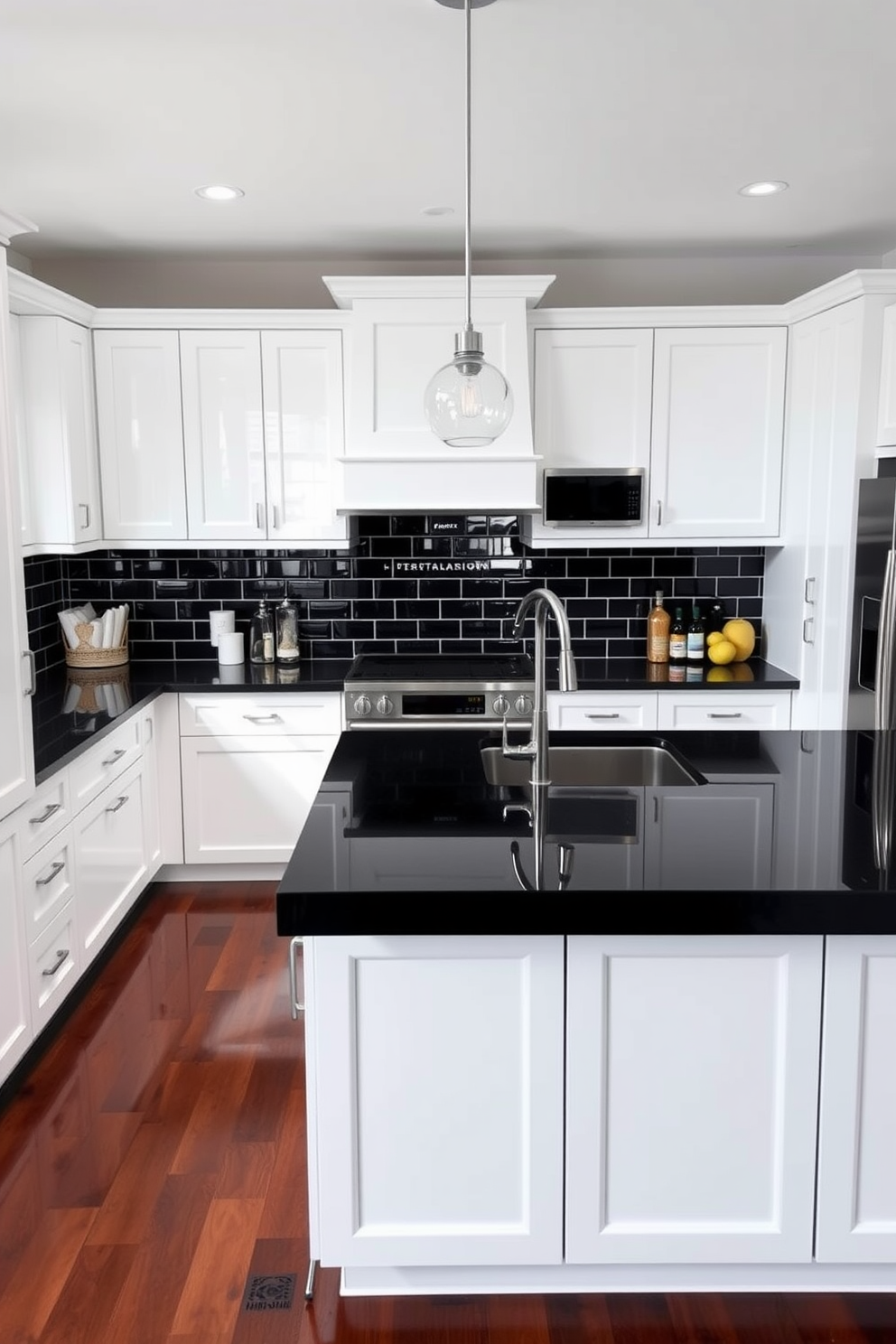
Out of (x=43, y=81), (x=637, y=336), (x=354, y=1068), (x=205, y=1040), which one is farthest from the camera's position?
(x=637, y=336)

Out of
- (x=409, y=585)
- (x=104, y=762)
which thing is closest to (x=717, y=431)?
(x=409, y=585)

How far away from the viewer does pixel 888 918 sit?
5.85ft

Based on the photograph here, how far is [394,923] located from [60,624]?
10.7ft

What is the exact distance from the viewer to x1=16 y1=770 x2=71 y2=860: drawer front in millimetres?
2908

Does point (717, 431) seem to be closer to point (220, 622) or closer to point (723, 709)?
point (723, 709)

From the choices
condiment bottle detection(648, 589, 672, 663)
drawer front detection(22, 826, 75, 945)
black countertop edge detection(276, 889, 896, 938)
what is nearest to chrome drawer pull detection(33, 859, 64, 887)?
drawer front detection(22, 826, 75, 945)

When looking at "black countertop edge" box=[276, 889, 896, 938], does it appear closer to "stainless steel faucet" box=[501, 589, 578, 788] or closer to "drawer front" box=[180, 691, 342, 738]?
"stainless steel faucet" box=[501, 589, 578, 788]

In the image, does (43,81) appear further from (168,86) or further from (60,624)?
(60,624)

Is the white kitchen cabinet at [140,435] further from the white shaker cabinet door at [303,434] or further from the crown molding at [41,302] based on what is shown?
the white shaker cabinet door at [303,434]

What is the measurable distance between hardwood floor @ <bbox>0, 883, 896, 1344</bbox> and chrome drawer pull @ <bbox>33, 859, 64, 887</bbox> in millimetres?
481

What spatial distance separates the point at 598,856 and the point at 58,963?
2.00m

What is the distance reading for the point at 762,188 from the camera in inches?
134

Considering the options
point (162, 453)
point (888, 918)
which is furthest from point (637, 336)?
point (888, 918)

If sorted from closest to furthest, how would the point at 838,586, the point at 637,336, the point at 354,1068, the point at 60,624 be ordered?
the point at 354,1068 → the point at 838,586 → the point at 637,336 → the point at 60,624
